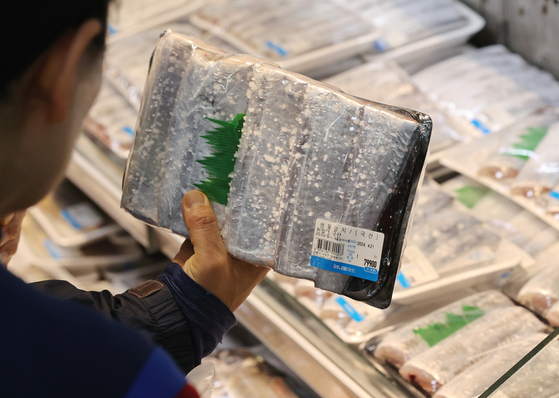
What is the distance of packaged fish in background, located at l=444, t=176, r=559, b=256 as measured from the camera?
1277 millimetres

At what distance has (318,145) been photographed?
32.5 inches

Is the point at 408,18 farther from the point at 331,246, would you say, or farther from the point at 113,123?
the point at 331,246

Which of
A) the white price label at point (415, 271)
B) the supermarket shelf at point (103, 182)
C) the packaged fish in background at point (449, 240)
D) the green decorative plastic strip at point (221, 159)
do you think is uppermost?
the green decorative plastic strip at point (221, 159)

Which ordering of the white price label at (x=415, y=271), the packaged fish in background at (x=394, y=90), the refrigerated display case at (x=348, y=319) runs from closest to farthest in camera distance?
the refrigerated display case at (x=348, y=319) → the white price label at (x=415, y=271) → the packaged fish in background at (x=394, y=90)

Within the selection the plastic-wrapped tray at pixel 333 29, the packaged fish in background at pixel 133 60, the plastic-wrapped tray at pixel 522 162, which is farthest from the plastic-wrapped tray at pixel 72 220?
the plastic-wrapped tray at pixel 522 162

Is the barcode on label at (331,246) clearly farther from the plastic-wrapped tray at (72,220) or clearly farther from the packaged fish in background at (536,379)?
the plastic-wrapped tray at (72,220)

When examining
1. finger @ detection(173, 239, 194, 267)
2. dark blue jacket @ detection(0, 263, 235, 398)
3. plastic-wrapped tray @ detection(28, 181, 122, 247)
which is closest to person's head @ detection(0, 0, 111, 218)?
dark blue jacket @ detection(0, 263, 235, 398)

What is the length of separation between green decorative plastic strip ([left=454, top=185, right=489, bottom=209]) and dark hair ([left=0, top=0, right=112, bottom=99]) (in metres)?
1.17

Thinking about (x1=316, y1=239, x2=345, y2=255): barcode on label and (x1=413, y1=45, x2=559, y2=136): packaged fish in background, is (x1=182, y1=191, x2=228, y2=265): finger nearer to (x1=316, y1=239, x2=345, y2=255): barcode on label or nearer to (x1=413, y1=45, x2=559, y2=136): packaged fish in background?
(x1=316, y1=239, x2=345, y2=255): barcode on label

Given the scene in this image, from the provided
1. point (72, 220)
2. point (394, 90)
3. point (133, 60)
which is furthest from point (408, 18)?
point (72, 220)

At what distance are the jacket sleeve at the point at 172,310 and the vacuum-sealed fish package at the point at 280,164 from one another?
0.33 ft

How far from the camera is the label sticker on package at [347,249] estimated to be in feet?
2.64

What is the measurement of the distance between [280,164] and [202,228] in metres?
0.17

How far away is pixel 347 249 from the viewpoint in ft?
2.67
